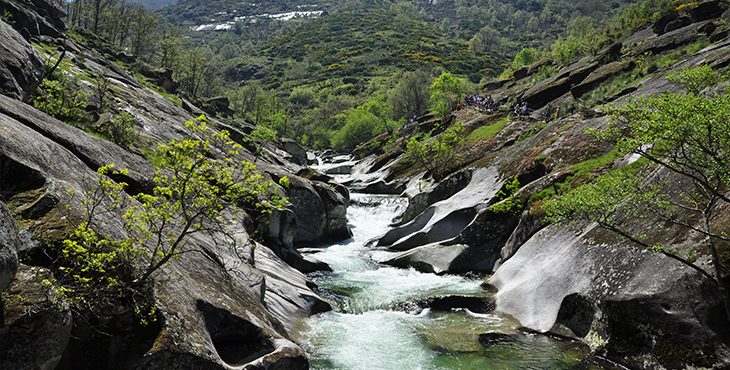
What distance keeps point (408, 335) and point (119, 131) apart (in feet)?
64.7

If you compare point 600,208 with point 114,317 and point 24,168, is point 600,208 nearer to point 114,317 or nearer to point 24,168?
point 114,317

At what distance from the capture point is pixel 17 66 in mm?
15836

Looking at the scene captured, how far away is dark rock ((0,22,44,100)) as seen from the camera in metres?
14.9

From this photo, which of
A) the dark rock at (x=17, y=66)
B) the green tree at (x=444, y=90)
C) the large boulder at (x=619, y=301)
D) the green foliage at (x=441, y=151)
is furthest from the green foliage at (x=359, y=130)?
the dark rock at (x=17, y=66)

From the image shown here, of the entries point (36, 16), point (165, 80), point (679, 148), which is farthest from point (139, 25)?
point (679, 148)

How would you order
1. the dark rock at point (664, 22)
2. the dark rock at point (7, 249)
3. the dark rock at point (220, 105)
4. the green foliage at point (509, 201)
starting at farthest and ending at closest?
the dark rock at point (220, 105) < the dark rock at point (664, 22) < the green foliage at point (509, 201) < the dark rock at point (7, 249)

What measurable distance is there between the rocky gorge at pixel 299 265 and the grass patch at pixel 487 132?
10.1 meters

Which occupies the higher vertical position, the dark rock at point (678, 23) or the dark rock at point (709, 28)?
the dark rock at point (678, 23)

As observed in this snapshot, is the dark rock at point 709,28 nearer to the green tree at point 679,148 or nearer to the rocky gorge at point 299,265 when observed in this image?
the rocky gorge at point 299,265

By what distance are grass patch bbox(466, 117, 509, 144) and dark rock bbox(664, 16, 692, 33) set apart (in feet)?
106

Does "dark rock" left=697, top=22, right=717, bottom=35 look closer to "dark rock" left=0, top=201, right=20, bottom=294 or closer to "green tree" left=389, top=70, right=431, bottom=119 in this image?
"dark rock" left=0, top=201, right=20, bottom=294

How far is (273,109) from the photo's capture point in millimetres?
136500

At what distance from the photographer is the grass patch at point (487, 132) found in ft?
150

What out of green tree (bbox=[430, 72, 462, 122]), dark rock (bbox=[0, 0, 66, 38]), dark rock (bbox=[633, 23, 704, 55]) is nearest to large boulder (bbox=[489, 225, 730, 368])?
dark rock (bbox=[0, 0, 66, 38])
